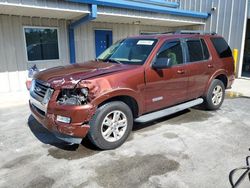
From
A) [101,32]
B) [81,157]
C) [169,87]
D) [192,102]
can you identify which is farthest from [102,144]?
[101,32]

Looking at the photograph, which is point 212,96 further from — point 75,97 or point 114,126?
point 75,97

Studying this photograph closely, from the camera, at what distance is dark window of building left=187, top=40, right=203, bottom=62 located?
5.04 metres

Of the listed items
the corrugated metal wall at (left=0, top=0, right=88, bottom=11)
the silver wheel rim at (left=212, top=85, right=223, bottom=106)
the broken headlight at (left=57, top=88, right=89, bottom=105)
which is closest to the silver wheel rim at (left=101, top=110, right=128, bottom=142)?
the broken headlight at (left=57, top=88, right=89, bottom=105)

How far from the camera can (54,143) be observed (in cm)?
415

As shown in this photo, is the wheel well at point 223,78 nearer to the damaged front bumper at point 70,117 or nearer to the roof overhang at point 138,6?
the damaged front bumper at point 70,117

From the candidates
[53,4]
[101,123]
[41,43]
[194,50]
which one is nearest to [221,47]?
[194,50]

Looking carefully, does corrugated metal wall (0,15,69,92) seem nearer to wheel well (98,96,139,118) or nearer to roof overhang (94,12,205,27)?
roof overhang (94,12,205,27)

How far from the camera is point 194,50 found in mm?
5148

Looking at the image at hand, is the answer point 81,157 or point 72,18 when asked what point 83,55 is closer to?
point 72,18

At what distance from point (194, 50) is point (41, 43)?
616 cm

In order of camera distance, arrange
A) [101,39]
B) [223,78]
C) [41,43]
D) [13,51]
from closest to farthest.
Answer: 1. [223,78]
2. [13,51]
3. [41,43]
4. [101,39]

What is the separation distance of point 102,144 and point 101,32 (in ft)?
25.3

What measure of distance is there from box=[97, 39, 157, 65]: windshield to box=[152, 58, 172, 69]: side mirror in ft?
0.67

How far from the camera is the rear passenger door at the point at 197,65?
4.99 m
